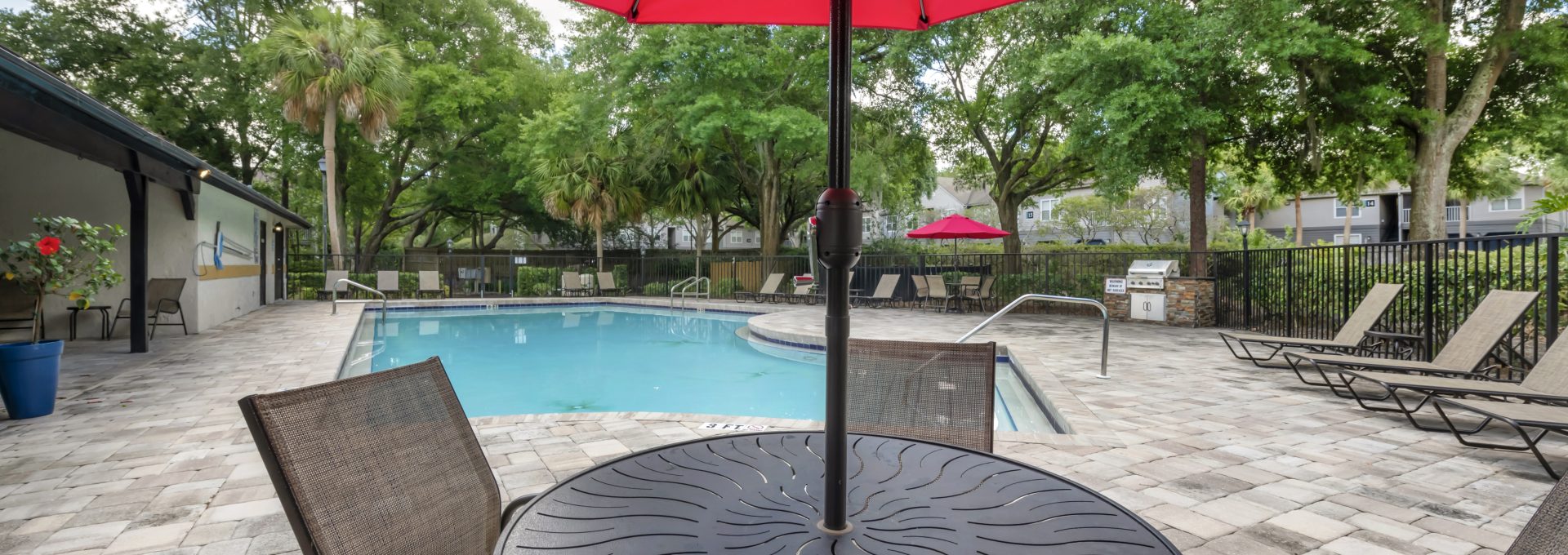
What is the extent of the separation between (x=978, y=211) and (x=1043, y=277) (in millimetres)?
18539

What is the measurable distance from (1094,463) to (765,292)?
39.4 ft

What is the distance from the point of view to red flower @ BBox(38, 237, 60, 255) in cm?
377

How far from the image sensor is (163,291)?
7457 mm

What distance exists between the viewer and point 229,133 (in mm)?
19234

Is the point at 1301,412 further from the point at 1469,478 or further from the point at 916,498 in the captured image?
the point at 916,498

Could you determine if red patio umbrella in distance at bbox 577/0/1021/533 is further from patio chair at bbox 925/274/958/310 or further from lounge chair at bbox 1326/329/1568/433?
patio chair at bbox 925/274/958/310

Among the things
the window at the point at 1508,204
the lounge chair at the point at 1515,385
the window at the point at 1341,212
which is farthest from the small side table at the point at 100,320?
the window at the point at 1508,204

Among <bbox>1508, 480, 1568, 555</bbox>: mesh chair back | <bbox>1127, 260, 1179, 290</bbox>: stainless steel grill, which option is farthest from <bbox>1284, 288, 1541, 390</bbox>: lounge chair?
<bbox>1127, 260, 1179, 290</bbox>: stainless steel grill

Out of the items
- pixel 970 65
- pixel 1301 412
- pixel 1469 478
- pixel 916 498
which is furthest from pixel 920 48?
pixel 916 498

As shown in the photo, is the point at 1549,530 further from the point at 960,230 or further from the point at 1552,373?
the point at 960,230

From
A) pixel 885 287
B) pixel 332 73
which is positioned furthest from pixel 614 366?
pixel 332 73

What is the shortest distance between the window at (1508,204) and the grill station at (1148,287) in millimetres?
29975

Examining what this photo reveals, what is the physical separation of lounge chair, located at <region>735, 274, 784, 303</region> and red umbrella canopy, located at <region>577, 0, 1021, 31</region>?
1290 centimetres

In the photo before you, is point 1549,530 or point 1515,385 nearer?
point 1549,530
